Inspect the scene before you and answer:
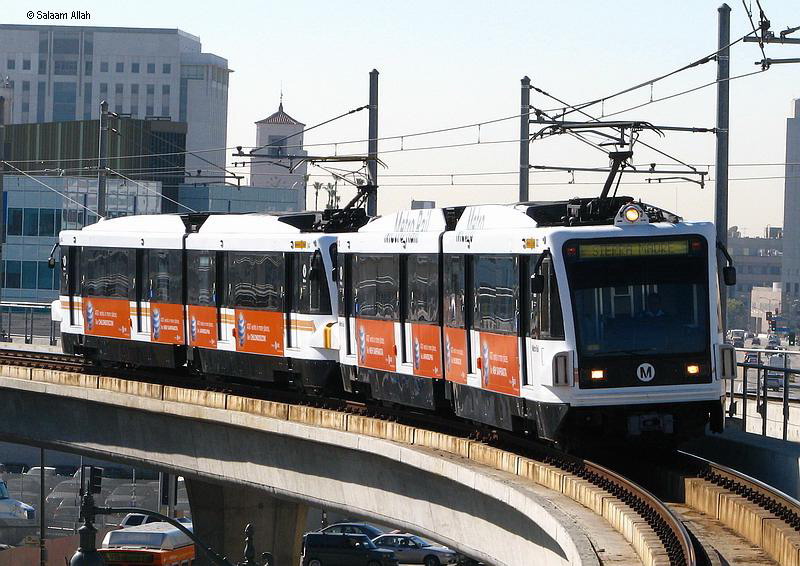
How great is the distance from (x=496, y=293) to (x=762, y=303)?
161 metres

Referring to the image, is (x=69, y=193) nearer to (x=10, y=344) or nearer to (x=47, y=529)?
(x=47, y=529)

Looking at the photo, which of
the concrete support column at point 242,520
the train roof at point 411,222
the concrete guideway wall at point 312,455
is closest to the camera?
A: the concrete guideway wall at point 312,455

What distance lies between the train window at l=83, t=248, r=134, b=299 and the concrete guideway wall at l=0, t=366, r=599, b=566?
1813 millimetres

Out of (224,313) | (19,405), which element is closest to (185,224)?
(224,313)

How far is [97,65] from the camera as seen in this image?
191875 mm

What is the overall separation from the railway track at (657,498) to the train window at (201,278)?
5789 millimetres

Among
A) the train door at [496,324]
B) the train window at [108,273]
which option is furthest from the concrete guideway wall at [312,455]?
the train window at [108,273]

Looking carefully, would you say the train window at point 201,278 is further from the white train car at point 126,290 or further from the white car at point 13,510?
the white car at point 13,510

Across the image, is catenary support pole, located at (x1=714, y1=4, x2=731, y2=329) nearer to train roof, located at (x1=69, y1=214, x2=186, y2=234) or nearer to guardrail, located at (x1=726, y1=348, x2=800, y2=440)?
guardrail, located at (x1=726, y1=348, x2=800, y2=440)

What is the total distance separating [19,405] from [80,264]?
293 centimetres

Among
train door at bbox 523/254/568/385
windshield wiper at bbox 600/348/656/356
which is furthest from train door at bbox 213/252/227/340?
windshield wiper at bbox 600/348/656/356

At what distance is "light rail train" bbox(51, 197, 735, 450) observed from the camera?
56.1 ft

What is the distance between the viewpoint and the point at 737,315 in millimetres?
175375

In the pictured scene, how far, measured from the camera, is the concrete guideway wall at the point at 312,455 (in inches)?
651
